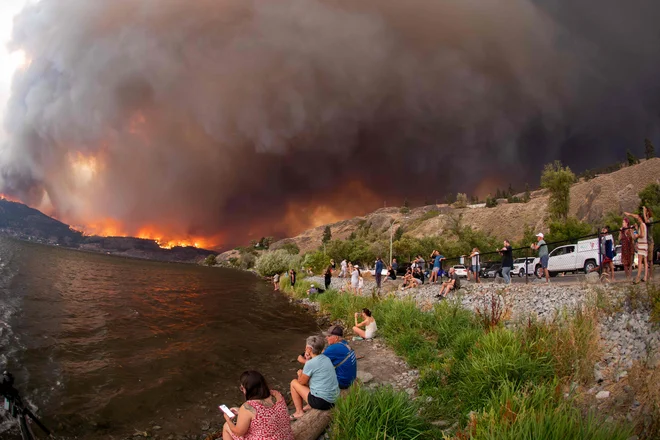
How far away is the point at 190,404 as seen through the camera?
8.79m

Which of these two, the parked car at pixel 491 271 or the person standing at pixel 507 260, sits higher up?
the person standing at pixel 507 260

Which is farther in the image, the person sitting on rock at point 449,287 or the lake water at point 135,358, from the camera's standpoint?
the person sitting on rock at point 449,287

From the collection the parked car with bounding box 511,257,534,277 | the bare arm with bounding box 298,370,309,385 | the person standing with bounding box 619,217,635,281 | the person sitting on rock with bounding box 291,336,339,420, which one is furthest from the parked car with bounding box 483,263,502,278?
the person sitting on rock with bounding box 291,336,339,420

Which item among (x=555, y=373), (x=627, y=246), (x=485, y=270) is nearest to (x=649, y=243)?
(x=627, y=246)

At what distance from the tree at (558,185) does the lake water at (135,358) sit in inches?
2366

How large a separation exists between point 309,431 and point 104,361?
974 cm

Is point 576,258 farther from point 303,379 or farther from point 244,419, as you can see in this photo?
point 244,419

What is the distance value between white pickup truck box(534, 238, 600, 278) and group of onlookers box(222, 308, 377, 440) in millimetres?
20216

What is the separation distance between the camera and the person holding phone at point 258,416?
4.59 metres

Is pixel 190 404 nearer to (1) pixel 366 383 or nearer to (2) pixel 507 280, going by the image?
(1) pixel 366 383

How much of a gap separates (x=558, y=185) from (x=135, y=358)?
71.0m

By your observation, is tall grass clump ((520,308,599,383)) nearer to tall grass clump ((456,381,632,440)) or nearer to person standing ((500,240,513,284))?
tall grass clump ((456,381,632,440))

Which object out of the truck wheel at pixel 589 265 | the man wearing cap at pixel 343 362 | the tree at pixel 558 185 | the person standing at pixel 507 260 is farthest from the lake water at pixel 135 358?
the tree at pixel 558 185

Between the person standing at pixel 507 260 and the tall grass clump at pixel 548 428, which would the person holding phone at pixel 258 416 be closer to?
the tall grass clump at pixel 548 428
